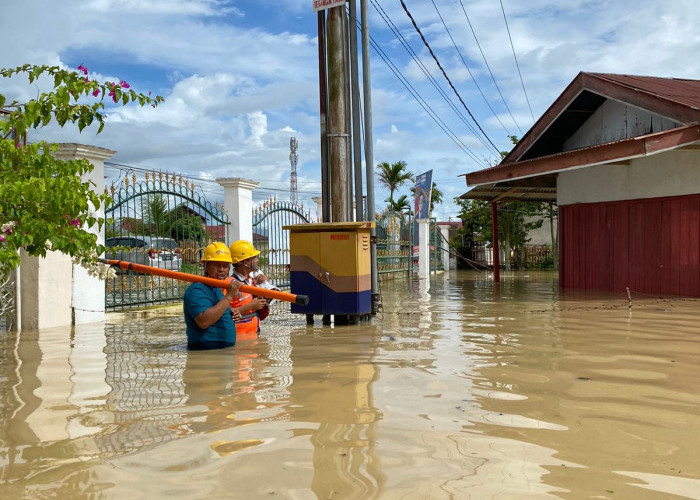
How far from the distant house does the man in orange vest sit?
6.96 metres

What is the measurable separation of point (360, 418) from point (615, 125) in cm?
1267

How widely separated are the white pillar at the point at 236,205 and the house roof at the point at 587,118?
5582 mm

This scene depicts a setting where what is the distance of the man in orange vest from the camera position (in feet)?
21.4

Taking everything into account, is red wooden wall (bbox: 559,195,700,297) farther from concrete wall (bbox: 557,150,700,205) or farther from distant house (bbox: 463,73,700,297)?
concrete wall (bbox: 557,150,700,205)

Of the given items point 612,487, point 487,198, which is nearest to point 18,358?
point 612,487

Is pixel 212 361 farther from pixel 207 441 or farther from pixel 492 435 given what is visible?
pixel 492 435

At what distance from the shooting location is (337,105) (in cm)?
892

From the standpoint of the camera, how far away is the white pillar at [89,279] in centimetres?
916

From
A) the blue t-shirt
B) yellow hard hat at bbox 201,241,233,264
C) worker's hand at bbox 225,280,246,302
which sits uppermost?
yellow hard hat at bbox 201,241,233,264

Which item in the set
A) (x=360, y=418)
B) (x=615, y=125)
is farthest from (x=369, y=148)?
(x=615, y=125)

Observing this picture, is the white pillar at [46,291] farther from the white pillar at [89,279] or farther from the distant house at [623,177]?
the distant house at [623,177]

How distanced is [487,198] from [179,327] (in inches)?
470

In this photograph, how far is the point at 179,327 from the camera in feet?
29.2

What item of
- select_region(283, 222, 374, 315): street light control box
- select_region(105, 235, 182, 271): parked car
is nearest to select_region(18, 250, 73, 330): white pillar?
select_region(105, 235, 182, 271): parked car
